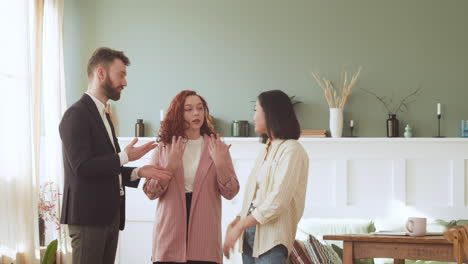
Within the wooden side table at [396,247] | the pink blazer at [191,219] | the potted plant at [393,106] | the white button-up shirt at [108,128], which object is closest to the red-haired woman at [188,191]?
the pink blazer at [191,219]

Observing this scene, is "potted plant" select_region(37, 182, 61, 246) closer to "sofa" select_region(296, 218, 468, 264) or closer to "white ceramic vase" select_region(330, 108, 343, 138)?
"sofa" select_region(296, 218, 468, 264)

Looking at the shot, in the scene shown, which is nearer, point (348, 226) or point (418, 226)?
point (418, 226)

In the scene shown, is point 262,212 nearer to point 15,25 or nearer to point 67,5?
point 15,25

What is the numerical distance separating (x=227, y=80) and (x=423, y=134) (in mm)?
1791

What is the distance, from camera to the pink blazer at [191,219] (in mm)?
3006

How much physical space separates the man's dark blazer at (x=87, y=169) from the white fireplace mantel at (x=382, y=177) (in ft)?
7.88

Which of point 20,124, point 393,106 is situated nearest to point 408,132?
point 393,106

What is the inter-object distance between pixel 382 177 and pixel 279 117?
2701 millimetres

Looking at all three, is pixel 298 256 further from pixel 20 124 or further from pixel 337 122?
pixel 20 124

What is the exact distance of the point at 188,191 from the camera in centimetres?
308

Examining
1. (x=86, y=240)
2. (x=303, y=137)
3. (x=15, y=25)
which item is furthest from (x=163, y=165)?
(x=303, y=137)

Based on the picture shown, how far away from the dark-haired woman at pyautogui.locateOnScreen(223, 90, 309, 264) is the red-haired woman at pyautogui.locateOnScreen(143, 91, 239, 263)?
0.71ft

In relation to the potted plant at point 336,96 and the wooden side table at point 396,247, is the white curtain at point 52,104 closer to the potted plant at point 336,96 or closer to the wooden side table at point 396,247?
the potted plant at point 336,96

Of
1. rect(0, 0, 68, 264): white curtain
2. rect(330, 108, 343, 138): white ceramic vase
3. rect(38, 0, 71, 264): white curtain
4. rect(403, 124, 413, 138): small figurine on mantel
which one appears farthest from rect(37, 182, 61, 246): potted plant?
rect(403, 124, 413, 138): small figurine on mantel
